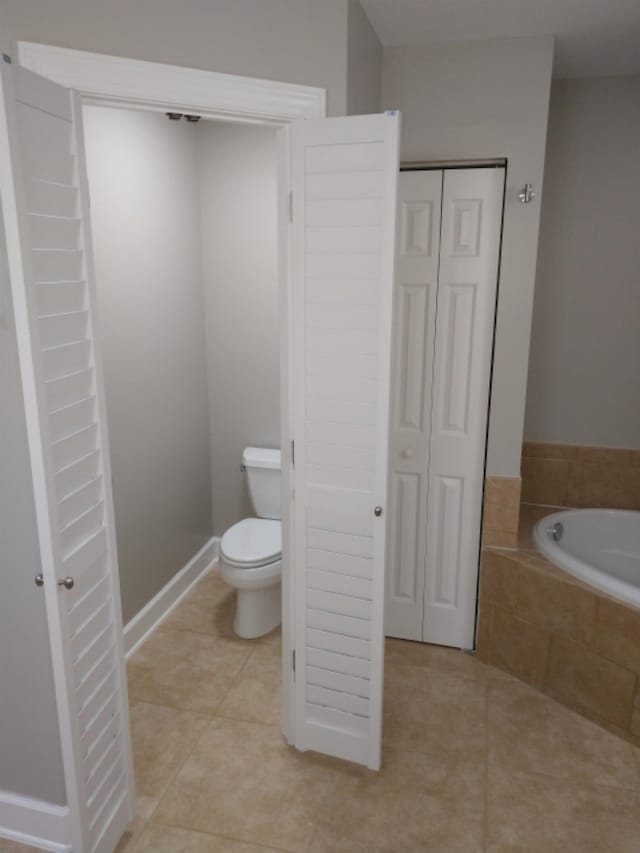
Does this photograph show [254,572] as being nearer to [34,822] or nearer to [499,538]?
[499,538]

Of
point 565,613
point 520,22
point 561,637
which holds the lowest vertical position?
point 561,637

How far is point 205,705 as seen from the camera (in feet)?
8.21

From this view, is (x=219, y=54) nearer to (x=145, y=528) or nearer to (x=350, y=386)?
(x=350, y=386)

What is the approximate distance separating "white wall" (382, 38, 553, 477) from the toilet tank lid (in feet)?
4.24

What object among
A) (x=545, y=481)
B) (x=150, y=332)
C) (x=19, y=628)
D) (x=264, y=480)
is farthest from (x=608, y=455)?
(x=19, y=628)

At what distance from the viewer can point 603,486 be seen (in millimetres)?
3100

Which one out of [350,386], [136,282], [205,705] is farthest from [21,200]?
[205,705]

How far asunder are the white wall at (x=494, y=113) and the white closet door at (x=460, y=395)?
7cm

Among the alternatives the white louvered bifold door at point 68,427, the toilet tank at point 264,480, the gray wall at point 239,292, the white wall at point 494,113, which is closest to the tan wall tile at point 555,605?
the white wall at point 494,113

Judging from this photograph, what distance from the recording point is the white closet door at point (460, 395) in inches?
97.3

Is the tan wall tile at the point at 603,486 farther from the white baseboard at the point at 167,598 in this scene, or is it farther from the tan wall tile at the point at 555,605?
the white baseboard at the point at 167,598

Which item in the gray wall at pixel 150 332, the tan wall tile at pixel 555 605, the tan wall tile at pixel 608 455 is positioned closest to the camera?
the tan wall tile at pixel 555 605

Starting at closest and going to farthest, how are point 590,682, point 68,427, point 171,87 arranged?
point 68,427, point 171,87, point 590,682

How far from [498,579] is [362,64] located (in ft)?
6.31
